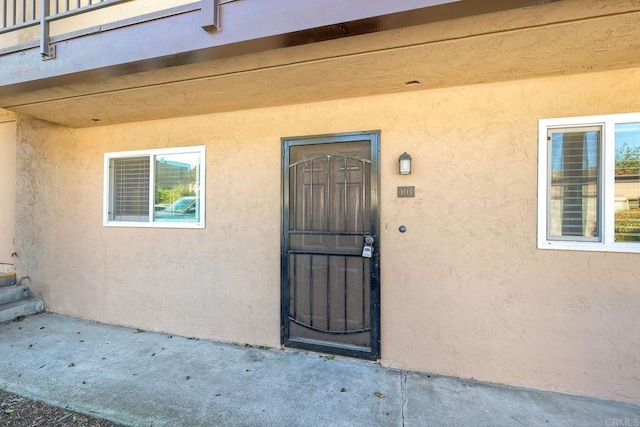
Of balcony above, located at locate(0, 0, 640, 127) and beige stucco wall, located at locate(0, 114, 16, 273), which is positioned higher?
balcony above, located at locate(0, 0, 640, 127)

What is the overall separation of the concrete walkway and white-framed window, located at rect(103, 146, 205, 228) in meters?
1.52

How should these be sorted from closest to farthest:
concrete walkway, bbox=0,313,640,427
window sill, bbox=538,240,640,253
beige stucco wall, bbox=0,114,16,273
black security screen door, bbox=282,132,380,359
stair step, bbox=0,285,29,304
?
concrete walkway, bbox=0,313,640,427 → window sill, bbox=538,240,640,253 → black security screen door, bbox=282,132,380,359 → stair step, bbox=0,285,29,304 → beige stucco wall, bbox=0,114,16,273

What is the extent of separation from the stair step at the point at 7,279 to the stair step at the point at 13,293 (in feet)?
0.25

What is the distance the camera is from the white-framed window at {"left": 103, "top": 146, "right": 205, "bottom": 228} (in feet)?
12.4

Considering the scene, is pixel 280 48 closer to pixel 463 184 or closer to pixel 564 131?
pixel 463 184

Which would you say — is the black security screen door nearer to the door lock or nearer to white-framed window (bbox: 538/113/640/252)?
the door lock

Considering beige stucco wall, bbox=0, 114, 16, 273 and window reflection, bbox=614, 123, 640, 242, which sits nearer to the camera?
window reflection, bbox=614, 123, 640, 242

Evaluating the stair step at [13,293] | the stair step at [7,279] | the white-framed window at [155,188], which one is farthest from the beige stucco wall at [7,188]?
the white-framed window at [155,188]

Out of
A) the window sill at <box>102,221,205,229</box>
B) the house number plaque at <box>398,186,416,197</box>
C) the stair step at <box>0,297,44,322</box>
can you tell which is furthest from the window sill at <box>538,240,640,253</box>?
the stair step at <box>0,297,44,322</box>

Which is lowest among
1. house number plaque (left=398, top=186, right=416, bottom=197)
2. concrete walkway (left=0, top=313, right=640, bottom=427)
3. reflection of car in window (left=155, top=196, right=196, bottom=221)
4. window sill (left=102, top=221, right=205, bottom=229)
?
concrete walkway (left=0, top=313, right=640, bottom=427)

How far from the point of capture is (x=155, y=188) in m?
4.00

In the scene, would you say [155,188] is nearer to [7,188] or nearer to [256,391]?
[7,188]

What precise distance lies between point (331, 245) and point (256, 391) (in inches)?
58.4

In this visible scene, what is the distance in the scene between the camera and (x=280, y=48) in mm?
2211
